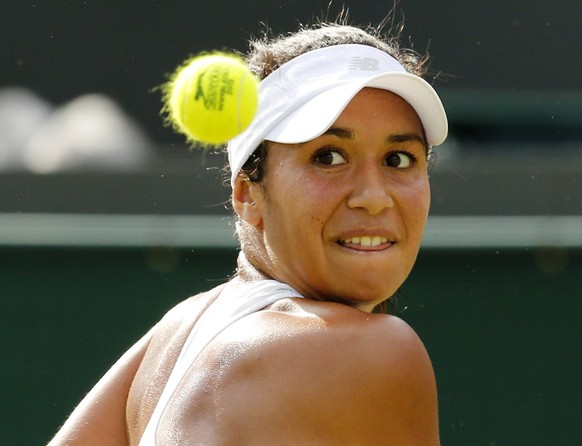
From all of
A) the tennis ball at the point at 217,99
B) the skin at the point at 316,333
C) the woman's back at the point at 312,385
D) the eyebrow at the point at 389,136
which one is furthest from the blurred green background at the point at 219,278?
the woman's back at the point at 312,385

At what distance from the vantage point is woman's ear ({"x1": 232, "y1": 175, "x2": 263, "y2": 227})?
2.24 meters

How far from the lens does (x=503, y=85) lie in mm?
6434

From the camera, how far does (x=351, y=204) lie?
6.88ft

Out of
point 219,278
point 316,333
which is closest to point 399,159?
point 316,333

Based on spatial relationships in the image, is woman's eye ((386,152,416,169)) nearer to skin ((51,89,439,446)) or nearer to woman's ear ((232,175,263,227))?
skin ((51,89,439,446))

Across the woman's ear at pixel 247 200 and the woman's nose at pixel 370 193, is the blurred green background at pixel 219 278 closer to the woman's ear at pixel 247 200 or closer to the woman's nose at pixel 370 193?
the woman's ear at pixel 247 200

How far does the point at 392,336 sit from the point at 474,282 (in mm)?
2633

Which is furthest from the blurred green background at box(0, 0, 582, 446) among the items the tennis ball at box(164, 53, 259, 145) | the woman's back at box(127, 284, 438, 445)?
the woman's back at box(127, 284, 438, 445)

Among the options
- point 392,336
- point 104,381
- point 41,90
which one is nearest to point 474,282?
point 104,381

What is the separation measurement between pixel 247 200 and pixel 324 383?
0.57 metres

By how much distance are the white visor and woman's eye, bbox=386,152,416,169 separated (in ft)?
0.33

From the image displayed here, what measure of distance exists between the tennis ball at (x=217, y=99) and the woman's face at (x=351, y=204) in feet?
0.41

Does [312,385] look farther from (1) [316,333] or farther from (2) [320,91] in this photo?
(2) [320,91]

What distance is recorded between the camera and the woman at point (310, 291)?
1.84 meters
